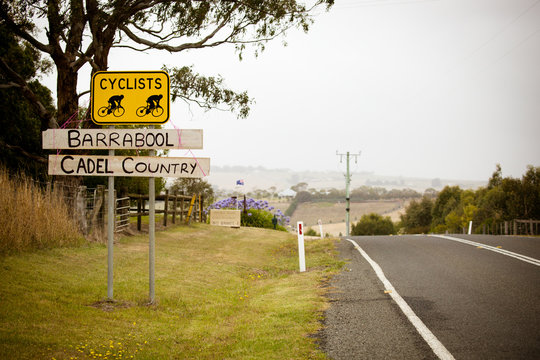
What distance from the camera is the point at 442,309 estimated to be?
7363 mm

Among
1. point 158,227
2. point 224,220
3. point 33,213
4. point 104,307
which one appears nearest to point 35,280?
point 104,307

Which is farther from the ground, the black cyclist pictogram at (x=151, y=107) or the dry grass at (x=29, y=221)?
the black cyclist pictogram at (x=151, y=107)

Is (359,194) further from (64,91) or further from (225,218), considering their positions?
(64,91)

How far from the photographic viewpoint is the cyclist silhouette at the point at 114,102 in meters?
8.70

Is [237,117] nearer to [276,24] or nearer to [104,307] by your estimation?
[276,24]

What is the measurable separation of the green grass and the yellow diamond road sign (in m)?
3.06

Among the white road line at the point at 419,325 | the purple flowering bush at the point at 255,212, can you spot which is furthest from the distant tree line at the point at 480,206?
the white road line at the point at 419,325

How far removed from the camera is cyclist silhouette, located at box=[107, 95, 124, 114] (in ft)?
28.6

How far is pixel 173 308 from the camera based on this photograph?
28.5ft

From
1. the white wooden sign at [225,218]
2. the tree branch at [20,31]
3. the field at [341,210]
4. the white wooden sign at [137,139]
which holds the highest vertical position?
the tree branch at [20,31]

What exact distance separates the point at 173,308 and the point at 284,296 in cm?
204

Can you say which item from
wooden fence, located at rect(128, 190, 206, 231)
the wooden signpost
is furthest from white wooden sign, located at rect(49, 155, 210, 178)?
wooden fence, located at rect(128, 190, 206, 231)

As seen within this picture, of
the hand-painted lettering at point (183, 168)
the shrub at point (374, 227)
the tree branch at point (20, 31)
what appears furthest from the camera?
the shrub at point (374, 227)

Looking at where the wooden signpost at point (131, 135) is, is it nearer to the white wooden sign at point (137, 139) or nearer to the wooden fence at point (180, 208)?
the white wooden sign at point (137, 139)
